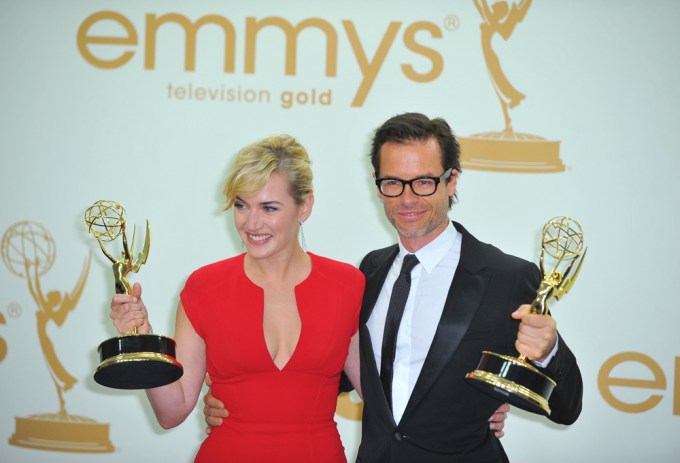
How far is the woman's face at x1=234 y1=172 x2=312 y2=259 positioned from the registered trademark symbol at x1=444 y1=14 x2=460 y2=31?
2.05m

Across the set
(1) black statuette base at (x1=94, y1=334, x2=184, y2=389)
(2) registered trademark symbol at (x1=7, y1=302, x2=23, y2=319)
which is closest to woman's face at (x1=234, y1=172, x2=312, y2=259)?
(1) black statuette base at (x1=94, y1=334, x2=184, y2=389)

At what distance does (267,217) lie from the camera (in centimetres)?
233

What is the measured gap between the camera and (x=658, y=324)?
3971 mm

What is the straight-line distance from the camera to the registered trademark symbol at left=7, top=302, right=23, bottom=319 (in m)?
4.13

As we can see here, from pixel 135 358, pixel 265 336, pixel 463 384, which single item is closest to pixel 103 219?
pixel 135 358

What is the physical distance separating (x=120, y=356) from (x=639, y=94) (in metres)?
3.21

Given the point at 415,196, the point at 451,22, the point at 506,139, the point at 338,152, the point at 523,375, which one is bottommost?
the point at 523,375

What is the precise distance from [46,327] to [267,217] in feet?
7.80

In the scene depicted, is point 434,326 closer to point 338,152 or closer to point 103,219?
point 103,219

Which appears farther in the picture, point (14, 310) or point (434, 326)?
point (14, 310)

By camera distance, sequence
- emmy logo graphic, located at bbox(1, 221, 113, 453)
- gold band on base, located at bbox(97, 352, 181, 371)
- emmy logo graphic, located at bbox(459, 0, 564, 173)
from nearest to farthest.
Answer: gold band on base, located at bbox(97, 352, 181, 371)
emmy logo graphic, located at bbox(459, 0, 564, 173)
emmy logo graphic, located at bbox(1, 221, 113, 453)

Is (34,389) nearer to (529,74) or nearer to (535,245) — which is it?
(535,245)

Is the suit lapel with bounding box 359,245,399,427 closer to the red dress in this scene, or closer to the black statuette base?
the red dress

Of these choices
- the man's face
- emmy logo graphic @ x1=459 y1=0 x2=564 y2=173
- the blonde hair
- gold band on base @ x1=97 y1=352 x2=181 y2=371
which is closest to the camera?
gold band on base @ x1=97 y1=352 x2=181 y2=371
